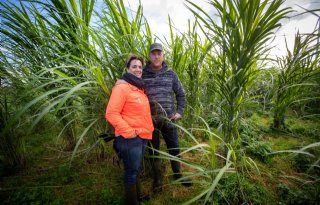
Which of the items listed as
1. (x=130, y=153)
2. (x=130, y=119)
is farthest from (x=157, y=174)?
(x=130, y=119)

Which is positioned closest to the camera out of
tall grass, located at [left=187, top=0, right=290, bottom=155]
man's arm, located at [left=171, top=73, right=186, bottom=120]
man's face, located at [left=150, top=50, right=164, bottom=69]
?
tall grass, located at [left=187, top=0, right=290, bottom=155]

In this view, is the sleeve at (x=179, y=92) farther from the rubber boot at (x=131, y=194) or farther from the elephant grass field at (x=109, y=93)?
the rubber boot at (x=131, y=194)

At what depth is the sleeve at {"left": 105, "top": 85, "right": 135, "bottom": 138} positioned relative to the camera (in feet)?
4.39

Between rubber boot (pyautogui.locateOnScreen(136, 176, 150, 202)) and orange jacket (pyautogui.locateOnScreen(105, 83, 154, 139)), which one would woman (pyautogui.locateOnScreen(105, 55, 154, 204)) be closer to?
orange jacket (pyautogui.locateOnScreen(105, 83, 154, 139))

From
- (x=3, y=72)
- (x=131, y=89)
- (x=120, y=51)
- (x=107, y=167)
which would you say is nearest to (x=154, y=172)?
(x=107, y=167)

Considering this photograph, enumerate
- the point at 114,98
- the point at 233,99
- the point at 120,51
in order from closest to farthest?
the point at 114,98 → the point at 233,99 → the point at 120,51

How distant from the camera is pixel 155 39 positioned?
183 cm

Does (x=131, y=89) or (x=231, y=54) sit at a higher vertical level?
(x=231, y=54)

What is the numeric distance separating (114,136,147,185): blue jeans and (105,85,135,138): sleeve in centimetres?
7

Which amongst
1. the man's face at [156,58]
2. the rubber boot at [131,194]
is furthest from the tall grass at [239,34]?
the rubber boot at [131,194]

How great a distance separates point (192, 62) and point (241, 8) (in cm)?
86

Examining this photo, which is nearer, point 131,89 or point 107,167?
point 131,89

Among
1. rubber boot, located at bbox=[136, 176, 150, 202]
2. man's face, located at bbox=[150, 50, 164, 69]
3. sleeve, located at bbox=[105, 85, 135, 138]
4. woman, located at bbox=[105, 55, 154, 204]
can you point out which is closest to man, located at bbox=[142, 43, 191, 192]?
man's face, located at bbox=[150, 50, 164, 69]

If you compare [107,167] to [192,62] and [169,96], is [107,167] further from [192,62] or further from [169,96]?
[192,62]
